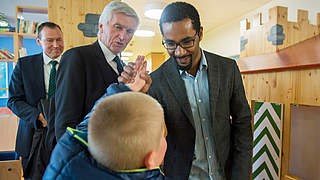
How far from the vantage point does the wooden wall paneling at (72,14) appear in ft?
6.75

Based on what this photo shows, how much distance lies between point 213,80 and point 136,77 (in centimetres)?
44

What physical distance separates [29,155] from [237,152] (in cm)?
139

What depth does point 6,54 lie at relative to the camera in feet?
12.6

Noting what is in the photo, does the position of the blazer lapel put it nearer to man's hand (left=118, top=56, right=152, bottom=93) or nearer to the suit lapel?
the suit lapel

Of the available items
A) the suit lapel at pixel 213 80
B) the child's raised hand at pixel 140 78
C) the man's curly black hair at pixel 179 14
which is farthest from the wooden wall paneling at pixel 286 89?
the child's raised hand at pixel 140 78

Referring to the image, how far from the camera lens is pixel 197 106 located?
1205 mm

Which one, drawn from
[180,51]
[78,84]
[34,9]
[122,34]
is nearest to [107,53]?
[122,34]

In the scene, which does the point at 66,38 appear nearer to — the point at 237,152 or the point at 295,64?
the point at 237,152

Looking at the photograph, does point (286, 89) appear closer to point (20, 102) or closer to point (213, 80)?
point (213, 80)

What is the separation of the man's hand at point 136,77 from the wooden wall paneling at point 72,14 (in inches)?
51.7

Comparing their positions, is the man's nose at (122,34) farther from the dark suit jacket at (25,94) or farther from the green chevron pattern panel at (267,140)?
the green chevron pattern panel at (267,140)

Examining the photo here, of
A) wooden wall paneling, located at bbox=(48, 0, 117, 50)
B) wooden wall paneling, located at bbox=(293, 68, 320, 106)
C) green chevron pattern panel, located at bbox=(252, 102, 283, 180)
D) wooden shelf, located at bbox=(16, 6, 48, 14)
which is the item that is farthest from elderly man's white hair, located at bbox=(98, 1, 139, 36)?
wooden shelf, located at bbox=(16, 6, 48, 14)

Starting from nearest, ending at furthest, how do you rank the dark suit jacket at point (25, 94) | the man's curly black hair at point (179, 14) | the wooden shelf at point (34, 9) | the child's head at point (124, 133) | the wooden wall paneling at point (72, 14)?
1. the child's head at point (124, 133)
2. the man's curly black hair at point (179, 14)
3. the dark suit jacket at point (25, 94)
4. the wooden wall paneling at point (72, 14)
5. the wooden shelf at point (34, 9)

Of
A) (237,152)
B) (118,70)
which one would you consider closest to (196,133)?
(237,152)
